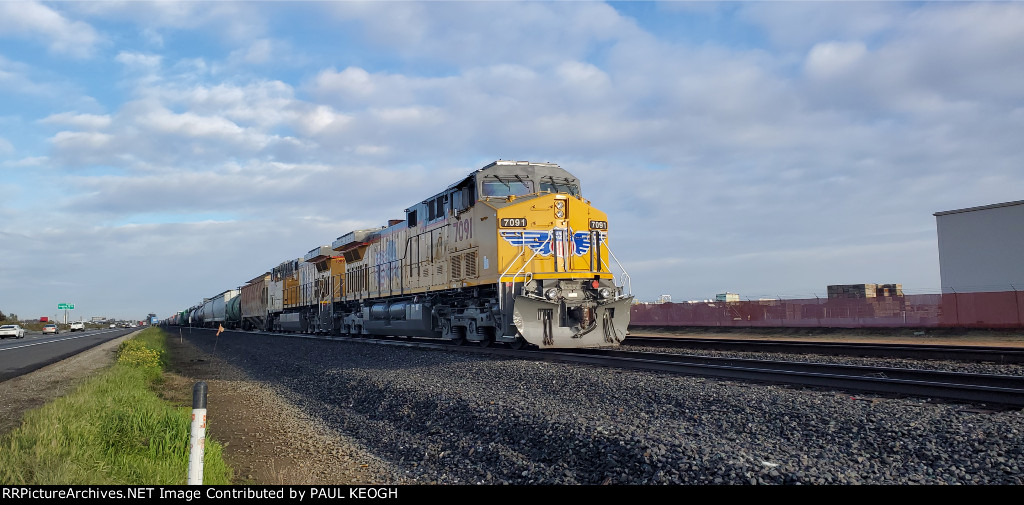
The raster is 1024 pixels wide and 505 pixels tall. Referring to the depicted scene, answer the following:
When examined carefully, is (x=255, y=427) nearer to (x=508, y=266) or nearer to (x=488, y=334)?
(x=508, y=266)

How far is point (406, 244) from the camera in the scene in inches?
696

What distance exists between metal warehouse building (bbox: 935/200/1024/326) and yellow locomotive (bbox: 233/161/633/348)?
15443 millimetres

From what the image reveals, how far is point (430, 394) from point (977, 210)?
1055 inches

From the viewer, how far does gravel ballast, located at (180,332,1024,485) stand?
180 inches

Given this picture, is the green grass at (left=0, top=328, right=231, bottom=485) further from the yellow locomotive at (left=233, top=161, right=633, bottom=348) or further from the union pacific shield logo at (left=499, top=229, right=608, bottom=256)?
the union pacific shield logo at (left=499, top=229, right=608, bottom=256)

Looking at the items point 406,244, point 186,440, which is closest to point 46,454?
point 186,440

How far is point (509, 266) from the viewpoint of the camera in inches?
485

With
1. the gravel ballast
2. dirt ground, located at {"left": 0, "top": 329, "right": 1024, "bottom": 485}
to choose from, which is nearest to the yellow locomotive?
the gravel ballast

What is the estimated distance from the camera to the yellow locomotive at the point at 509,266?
12.2 metres

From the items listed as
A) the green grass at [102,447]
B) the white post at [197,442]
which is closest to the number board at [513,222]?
the green grass at [102,447]

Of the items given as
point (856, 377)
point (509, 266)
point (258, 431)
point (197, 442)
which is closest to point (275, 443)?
point (258, 431)

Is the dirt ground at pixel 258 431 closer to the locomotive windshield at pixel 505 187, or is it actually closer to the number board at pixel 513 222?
the number board at pixel 513 222

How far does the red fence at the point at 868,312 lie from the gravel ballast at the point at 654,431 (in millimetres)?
17564

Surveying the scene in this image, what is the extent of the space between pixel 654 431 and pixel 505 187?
860 centimetres
